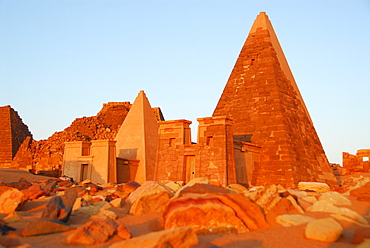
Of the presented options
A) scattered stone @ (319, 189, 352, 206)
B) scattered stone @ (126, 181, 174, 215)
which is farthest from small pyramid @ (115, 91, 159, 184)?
scattered stone @ (319, 189, 352, 206)

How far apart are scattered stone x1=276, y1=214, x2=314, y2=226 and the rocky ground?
1 cm

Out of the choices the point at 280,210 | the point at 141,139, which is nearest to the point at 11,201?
the point at 280,210

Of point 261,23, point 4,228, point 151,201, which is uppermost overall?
point 261,23

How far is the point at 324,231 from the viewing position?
189 inches

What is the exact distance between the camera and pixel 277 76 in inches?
630

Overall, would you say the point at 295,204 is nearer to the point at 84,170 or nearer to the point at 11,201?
the point at 11,201

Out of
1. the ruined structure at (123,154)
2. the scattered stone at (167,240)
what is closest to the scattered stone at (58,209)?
the scattered stone at (167,240)

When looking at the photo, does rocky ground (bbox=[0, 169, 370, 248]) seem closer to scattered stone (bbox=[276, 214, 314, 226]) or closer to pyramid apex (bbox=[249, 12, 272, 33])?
scattered stone (bbox=[276, 214, 314, 226])

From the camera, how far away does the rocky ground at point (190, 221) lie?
4.68 metres

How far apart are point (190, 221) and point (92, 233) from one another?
1271mm

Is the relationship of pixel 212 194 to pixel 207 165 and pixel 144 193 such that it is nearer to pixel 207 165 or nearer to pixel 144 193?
pixel 144 193

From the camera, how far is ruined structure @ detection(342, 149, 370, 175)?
21.7 meters

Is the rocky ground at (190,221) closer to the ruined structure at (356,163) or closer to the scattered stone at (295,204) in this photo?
the scattered stone at (295,204)

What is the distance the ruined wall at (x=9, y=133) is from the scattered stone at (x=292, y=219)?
3039 centimetres
